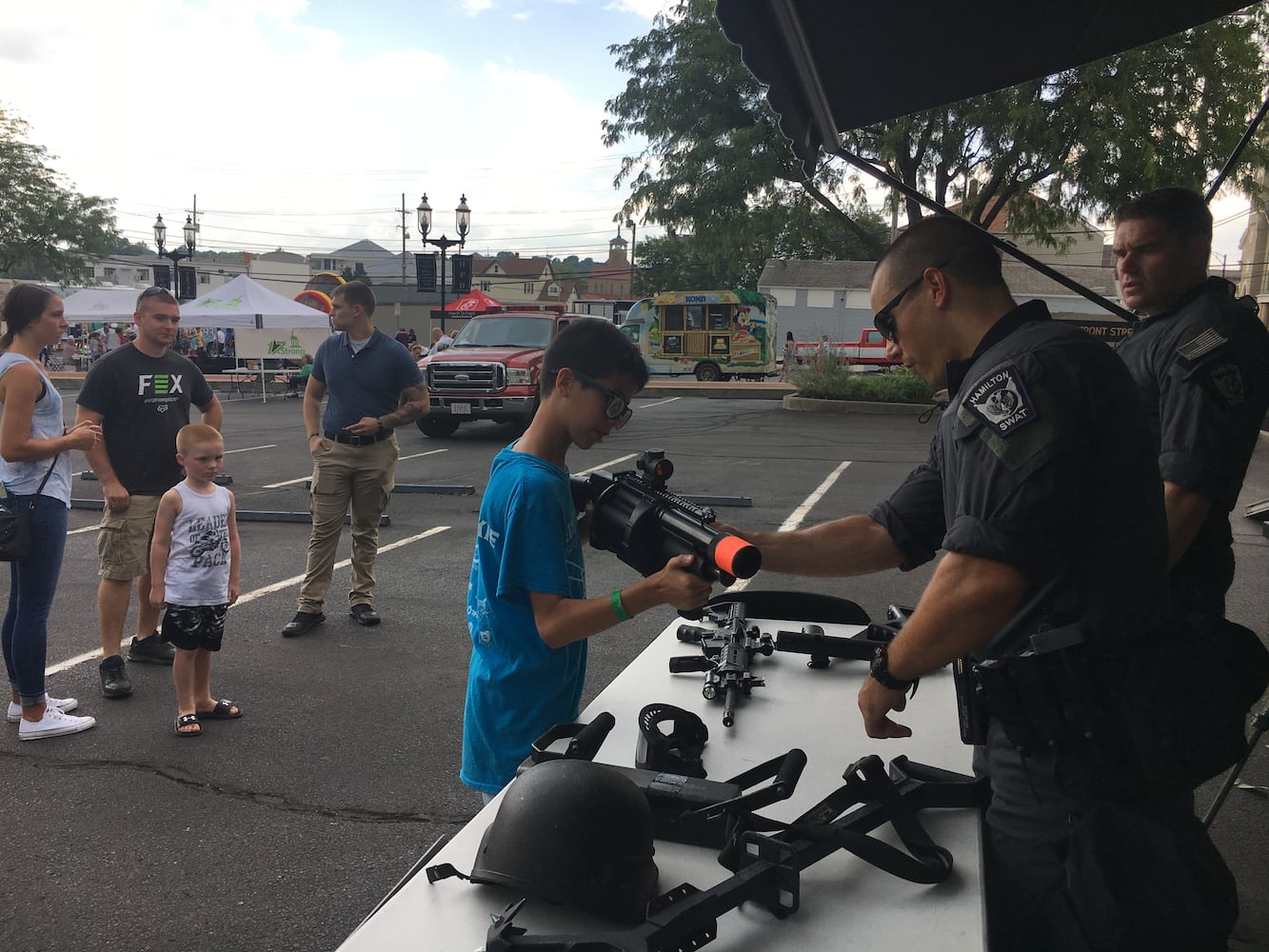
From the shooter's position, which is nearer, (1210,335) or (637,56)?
(1210,335)

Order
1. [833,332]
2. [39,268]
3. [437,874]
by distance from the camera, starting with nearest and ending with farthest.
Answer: [437,874] < [39,268] < [833,332]

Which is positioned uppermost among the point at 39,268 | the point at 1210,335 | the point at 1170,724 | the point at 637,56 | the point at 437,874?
the point at 637,56

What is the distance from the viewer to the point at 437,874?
5.16ft

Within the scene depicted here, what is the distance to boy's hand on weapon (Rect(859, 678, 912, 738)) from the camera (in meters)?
1.82

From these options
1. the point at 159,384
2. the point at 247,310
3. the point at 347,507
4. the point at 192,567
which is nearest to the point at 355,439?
the point at 347,507

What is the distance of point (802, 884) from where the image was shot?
1.59 meters

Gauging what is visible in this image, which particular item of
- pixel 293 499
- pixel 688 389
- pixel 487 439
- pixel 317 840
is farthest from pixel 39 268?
pixel 317 840

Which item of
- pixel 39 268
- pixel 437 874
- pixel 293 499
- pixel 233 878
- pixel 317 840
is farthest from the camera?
pixel 39 268

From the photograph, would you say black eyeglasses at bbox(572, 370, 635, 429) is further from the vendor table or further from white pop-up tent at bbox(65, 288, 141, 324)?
white pop-up tent at bbox(65, 288, 141, 324)

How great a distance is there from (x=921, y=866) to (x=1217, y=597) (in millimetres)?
1246

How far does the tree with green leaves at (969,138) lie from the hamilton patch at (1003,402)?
11.8m

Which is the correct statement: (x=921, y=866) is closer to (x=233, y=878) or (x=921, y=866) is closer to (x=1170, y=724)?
(x=1170, y=724)

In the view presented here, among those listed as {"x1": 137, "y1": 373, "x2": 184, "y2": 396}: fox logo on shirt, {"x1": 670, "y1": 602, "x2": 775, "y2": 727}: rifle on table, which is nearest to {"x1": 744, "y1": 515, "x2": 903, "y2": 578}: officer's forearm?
{"x1": 670, "y1": 602, "x2": 775, "y2": 727}: rifle on table

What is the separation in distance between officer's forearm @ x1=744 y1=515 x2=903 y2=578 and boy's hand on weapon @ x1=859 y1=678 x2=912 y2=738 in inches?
28.6
